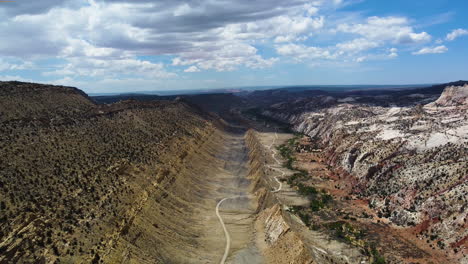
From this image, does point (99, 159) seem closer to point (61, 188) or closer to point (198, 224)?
point (61, 188)

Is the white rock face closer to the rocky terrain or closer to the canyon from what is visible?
the rocky terrain

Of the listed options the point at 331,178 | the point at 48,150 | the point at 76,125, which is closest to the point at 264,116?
the point at 331,178

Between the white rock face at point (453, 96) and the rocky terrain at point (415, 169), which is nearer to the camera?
the rocky terrain at point (415, 169)

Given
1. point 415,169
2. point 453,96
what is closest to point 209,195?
point 415,169

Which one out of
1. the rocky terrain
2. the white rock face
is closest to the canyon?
the rocky terrain

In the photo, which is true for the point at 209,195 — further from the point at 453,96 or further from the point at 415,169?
the point at 453,96

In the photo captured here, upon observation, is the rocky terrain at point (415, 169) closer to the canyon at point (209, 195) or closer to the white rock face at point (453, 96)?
the canyon at point (209, 195)

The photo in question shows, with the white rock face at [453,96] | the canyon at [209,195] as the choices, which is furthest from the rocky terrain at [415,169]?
the white rock face at [453,96]

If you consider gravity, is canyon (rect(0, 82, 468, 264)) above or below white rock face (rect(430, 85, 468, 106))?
below
